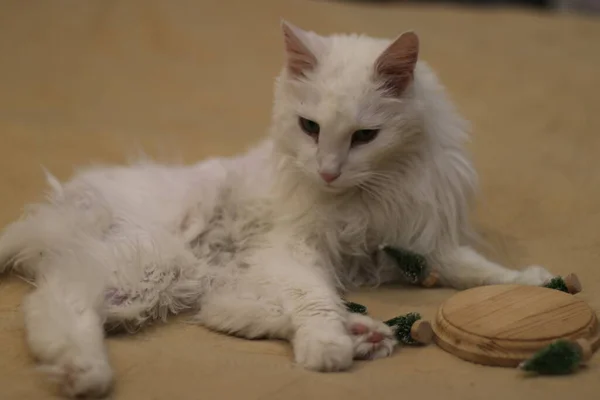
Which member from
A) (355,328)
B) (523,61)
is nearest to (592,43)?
(523,61)

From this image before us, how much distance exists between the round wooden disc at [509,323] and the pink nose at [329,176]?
0.35m

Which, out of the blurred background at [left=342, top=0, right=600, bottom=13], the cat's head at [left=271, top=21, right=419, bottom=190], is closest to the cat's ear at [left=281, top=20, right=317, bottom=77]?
the cat's head at [left=271, top=21, right=419, bottom=190]

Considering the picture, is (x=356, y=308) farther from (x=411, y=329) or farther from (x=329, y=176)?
(x=329, y=176)

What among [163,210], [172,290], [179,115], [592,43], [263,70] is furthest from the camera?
[592,43]

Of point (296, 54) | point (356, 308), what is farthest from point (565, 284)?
point (296, 54)

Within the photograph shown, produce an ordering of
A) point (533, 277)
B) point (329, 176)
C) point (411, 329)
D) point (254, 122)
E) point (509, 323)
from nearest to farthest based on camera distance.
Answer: point (509, 323) < point (411, 329) < point (329, 176) < point (533, 277) < point (254, 122)

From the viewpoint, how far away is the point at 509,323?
1.39 m

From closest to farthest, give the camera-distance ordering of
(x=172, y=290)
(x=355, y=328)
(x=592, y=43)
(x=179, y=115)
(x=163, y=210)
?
(x=355, y=328) → (x=172, y=290) → (x=163, y=210) → (x=179, y=115) → (x=592, y=43)

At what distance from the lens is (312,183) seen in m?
1.75

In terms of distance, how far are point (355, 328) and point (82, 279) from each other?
561 millimetres

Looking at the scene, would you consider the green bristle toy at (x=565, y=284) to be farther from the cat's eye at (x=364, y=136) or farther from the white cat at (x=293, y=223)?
the cat's eye at (x=364, y=136)

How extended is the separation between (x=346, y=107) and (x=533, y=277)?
0.57 m

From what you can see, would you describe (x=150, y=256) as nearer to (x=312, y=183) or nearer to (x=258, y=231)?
(x=258, y=231)

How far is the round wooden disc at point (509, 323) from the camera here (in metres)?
1.37
